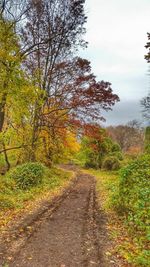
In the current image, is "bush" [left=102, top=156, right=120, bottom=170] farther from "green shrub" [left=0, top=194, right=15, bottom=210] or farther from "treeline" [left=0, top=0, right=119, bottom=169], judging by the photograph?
"green shrub" [left=0, top=194, right=15, bottom=210]

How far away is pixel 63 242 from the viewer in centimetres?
816

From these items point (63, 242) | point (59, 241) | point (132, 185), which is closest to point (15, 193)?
point (132, 185)

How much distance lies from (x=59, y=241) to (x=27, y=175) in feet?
32.7

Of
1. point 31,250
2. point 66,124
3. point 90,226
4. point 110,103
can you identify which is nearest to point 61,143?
point 66,124

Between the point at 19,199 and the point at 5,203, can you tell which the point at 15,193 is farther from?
the point at 5,203

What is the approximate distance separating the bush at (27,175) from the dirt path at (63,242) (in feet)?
18.2

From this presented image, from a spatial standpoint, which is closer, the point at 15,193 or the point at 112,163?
the point at 15,193

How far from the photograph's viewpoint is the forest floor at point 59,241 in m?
6.73

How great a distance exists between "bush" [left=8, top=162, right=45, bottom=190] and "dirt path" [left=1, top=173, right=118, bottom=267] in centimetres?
553

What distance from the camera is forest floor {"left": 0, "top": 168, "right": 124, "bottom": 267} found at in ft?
22.1

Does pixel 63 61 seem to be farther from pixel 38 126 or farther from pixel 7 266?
pixel 7 266

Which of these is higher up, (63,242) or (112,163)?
(112,163)

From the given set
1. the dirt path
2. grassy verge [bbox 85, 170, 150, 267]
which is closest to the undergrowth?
the dirt path

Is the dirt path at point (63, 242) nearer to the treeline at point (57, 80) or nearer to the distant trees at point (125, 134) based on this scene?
the treeline at point (57, 80)
